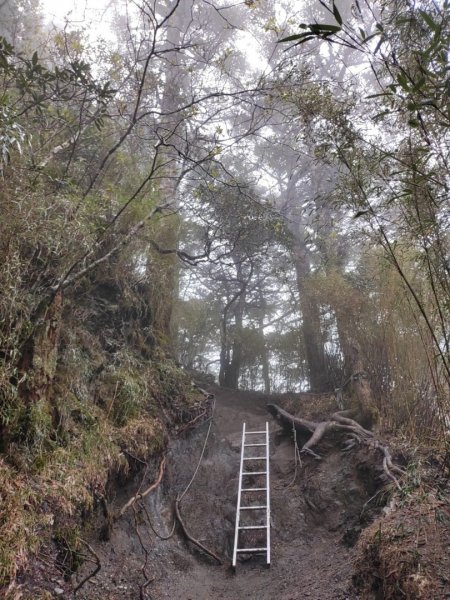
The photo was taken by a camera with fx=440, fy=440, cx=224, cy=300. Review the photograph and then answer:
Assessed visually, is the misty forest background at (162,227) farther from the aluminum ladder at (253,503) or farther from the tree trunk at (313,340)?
the aluminum ladder at (253,503)

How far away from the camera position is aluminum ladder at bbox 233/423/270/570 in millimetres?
4754

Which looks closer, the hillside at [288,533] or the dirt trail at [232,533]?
the hillside at [288,533]

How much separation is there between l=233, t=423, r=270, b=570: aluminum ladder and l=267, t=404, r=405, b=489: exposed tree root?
66cm

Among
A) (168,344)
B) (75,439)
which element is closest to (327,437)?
(168,344)

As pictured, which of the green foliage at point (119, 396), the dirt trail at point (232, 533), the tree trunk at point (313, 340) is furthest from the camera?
the tree trunk at point (313, 340)

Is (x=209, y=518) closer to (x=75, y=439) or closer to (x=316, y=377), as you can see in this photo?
(x=75, y=439)

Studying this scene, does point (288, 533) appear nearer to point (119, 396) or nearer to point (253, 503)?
point (253, 503)

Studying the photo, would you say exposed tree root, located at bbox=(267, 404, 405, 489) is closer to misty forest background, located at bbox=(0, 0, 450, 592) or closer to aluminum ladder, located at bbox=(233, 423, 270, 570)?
misty forest background, located at bbox=(0, 0, 450, 592)

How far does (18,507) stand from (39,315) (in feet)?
4.24

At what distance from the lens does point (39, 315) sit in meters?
3.19

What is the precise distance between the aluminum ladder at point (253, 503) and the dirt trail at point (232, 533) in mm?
120

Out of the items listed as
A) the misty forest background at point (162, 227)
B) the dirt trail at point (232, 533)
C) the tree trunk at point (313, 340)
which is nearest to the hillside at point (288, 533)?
the dirt trail at point (232, 533)

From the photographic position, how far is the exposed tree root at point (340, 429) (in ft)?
15.9

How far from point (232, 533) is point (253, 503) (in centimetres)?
54
